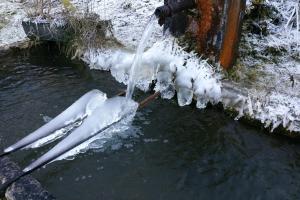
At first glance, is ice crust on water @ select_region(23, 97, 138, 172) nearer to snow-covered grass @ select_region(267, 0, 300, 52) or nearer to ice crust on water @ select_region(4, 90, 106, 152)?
ice crust on water @ select_region(4, 90, 106, 152)

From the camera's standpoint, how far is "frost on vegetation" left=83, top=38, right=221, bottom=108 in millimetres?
5047

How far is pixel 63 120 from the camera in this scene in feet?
14.8

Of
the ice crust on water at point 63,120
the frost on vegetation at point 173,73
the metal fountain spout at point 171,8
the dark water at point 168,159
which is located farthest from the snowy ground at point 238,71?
the ice crust on water at point 63,120

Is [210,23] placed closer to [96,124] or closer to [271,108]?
[271,108]

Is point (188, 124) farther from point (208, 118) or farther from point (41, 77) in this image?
point (41, 77)

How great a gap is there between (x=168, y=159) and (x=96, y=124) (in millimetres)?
863

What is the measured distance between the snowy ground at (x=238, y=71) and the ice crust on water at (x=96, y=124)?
765mm

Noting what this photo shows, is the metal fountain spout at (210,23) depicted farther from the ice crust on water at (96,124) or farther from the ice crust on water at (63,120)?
the ice crust on water at (63,120)

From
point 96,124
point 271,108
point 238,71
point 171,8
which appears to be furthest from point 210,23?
point 96,124

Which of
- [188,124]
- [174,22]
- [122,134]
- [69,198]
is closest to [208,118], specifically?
[188,124]

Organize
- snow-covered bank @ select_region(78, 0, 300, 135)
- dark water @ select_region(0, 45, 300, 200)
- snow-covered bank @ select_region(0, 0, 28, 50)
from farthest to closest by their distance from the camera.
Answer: snow-covered bank @ select_region(0, 0, 28, 50) → snow-covered bank @ select_region(78, 0, 300, 135) → dark water @ select_region(0, 45, 300, 200)

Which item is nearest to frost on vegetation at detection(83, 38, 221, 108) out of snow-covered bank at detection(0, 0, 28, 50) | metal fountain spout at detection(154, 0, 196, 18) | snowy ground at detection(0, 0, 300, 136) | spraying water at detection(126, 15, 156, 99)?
snowy ground at detection(0, 0, 300, 136)

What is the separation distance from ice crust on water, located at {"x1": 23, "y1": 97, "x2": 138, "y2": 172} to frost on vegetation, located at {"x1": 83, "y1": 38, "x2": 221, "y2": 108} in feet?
2.38

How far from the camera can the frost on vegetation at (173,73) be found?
5.05 meters
